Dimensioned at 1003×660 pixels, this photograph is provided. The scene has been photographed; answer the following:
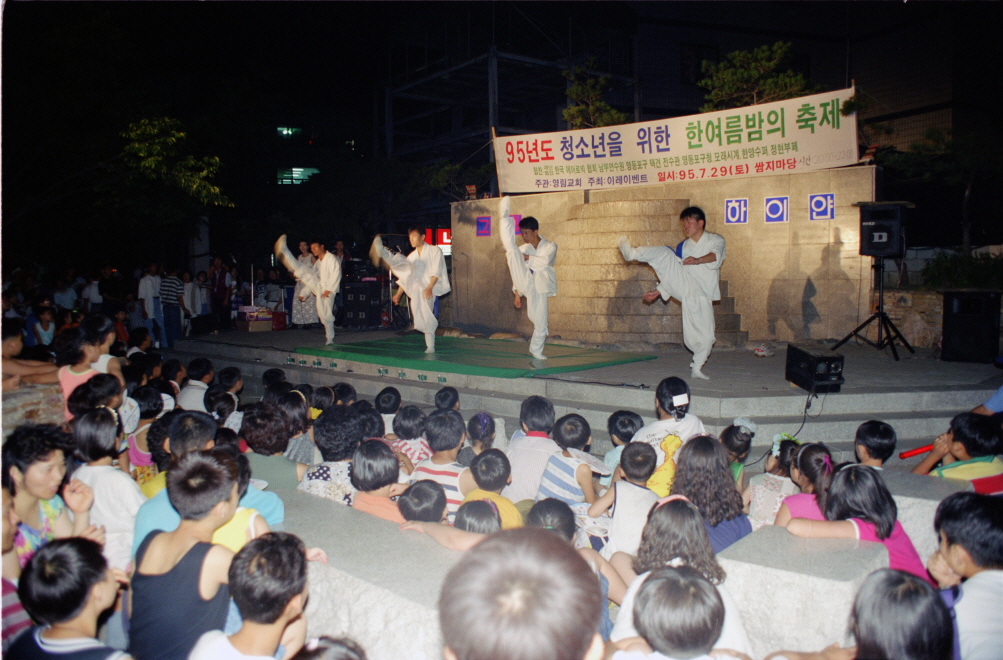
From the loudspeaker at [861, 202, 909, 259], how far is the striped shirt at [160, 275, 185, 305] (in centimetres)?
1207

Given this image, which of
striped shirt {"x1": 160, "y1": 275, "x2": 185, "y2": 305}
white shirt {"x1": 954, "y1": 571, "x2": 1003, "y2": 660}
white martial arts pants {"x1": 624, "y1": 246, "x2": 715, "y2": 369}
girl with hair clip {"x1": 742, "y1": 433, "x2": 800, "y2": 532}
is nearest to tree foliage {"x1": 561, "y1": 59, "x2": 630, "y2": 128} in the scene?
white martial arts pants {"x1": 624, "y1": 246, "x2": 715, "y2": 369}

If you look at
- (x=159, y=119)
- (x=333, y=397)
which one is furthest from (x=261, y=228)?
(x=333, y=397)

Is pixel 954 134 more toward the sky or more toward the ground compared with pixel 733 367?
more toward the sky

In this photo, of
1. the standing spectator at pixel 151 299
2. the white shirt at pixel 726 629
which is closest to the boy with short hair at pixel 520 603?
the white shirt at pixel 726 629

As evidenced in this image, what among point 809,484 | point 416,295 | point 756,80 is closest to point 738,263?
point 756,80

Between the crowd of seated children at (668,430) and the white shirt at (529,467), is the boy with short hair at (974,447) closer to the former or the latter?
the crowd of seated children at (668,430)

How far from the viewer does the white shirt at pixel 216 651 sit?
6.44 feet

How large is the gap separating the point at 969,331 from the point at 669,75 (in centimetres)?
1659

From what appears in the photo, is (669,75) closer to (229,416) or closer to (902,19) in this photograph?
(902,19)

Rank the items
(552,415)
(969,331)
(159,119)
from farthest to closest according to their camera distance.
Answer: (159,119)
(969,331)
(552,415)

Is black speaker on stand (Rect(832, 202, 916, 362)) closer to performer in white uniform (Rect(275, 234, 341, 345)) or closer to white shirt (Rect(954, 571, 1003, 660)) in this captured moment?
white shirt (Rect(954, 571, 1003, 660))

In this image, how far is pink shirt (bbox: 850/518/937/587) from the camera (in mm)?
2854

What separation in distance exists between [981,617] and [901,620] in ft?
2.28

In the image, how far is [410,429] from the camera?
4.64 metres
